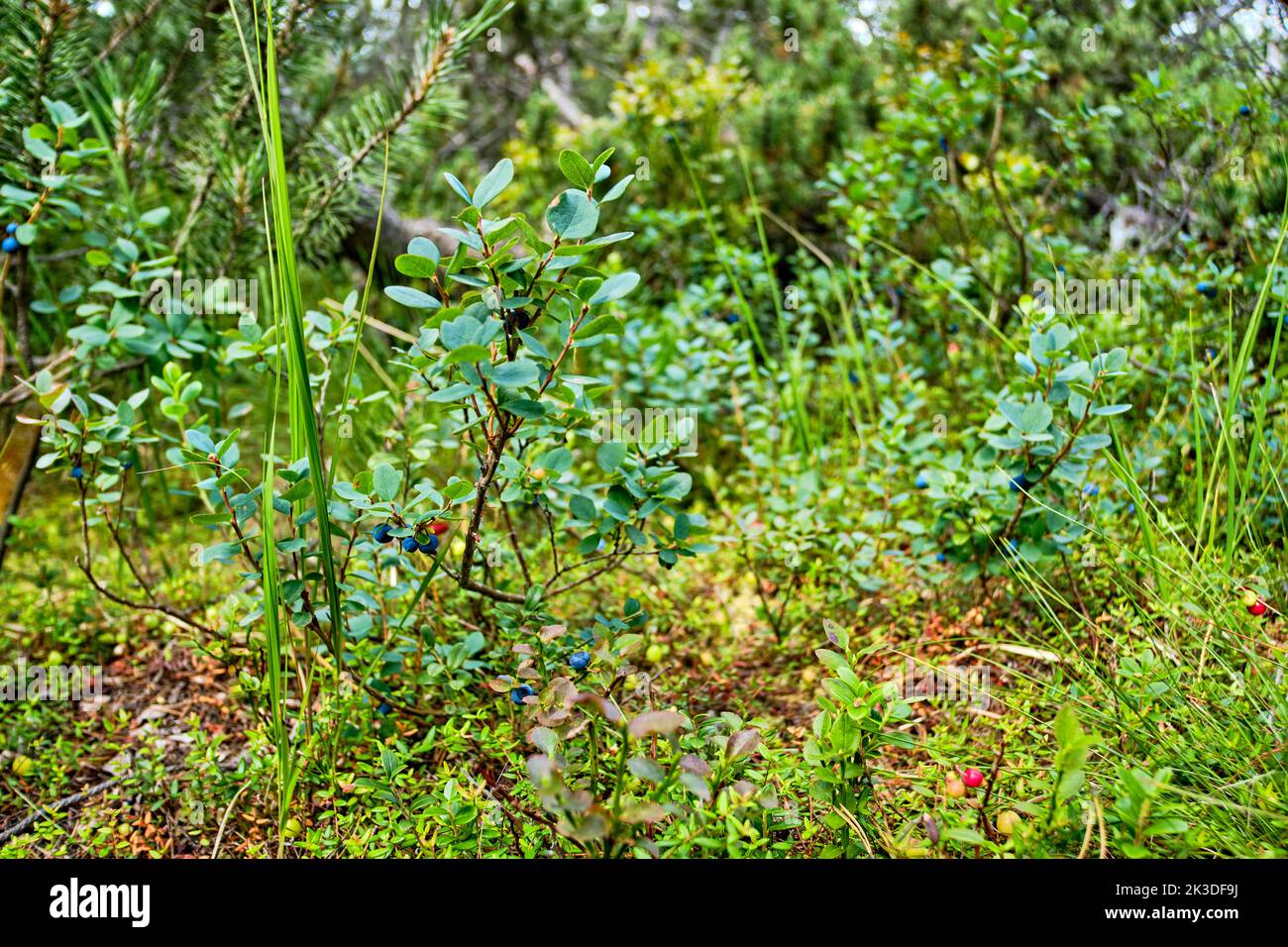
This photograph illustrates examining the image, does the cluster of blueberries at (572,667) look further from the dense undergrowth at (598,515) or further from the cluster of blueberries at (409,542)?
the cluster of blueberries at (409,542)

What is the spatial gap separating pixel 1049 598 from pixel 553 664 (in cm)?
107

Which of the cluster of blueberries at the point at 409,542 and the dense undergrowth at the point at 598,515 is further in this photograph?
the cluster of blueberries at the point at 409,542

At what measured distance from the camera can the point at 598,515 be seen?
1.54 m

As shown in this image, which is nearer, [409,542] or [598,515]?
[409,542]

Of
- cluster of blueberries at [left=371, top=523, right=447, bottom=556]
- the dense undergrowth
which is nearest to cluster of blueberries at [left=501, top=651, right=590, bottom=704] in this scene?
the dense undergrowth

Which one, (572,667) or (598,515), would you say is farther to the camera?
(598,515)

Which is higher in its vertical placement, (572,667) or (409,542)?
(409,542)

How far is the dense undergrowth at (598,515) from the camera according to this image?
1.15 metres

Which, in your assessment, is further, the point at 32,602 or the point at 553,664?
the point at 32,602

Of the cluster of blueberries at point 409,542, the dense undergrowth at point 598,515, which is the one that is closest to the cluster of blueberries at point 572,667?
the dense undergrowth at point 598,515
